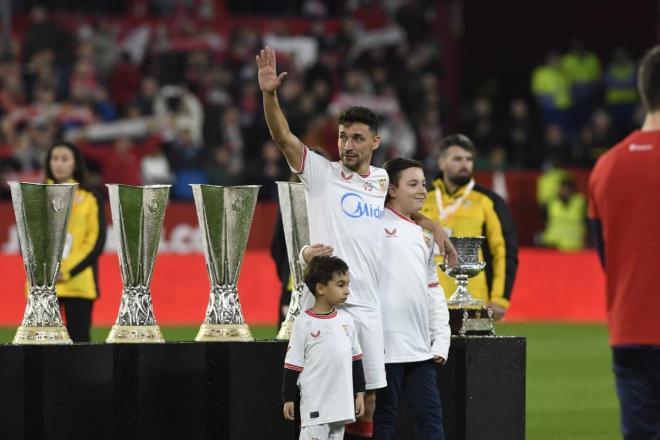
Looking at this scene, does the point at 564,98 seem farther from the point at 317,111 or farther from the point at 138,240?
the point at 138,240

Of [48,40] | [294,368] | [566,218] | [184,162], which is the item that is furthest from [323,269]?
[48,40]

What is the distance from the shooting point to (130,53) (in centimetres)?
2148

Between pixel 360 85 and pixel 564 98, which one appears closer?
pixel 360 85

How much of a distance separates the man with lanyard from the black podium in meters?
2.15

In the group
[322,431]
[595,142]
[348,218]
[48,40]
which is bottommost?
[322,431]

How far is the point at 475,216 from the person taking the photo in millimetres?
8711

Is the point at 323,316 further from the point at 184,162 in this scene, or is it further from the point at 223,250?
the point at 184,162

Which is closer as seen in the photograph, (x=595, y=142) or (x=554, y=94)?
(x=595, y=142)

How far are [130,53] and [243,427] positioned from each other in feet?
50.3

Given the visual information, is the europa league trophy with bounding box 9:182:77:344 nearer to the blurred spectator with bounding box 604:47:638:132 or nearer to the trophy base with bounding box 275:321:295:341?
the trophy base with bounding box 275:321:295:341

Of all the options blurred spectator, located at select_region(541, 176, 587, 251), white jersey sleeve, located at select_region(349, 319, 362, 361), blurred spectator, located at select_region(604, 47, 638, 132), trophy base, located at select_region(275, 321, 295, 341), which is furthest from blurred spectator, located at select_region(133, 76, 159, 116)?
white jersey sleeve, located at select_region(349, 319, 362, 361)

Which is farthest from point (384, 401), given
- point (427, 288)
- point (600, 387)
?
point (600, 387)

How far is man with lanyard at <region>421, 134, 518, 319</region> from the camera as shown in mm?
8680

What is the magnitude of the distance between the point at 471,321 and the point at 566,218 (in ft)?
42.2
